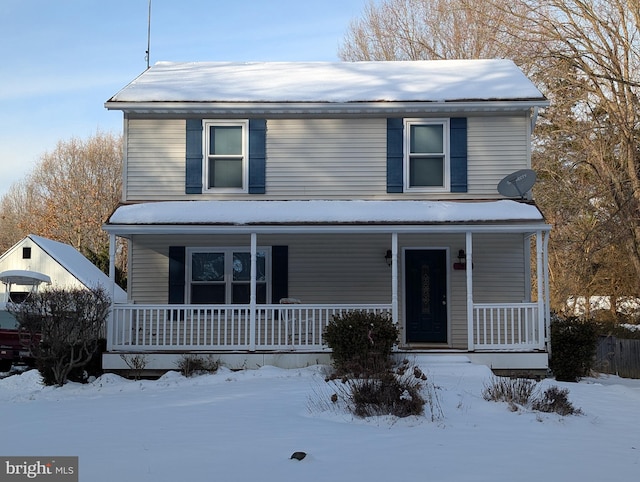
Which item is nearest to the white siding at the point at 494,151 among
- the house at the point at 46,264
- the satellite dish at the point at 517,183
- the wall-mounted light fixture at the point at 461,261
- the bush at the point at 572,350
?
the satellite dish at the point at 517,183

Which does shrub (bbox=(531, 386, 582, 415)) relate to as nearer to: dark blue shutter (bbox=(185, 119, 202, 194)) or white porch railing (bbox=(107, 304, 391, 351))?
white porch railing (bbox=(107, 304, 391, 351))

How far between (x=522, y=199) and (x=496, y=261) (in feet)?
4.74

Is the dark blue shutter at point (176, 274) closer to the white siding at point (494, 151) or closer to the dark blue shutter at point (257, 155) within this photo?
the dark blue shutter at point (257, 155)

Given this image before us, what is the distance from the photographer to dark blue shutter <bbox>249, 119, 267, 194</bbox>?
14398 mm

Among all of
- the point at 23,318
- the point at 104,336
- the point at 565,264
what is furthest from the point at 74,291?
the point at 565,264

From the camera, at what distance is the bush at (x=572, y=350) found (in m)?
12.7

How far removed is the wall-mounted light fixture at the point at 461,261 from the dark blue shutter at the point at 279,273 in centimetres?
352

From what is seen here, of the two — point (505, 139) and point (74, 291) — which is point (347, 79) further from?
point (74, 291)

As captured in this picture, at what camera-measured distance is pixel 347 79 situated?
1575cm

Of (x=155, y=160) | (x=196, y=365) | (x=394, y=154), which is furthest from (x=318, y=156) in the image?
(x=196, y=365)

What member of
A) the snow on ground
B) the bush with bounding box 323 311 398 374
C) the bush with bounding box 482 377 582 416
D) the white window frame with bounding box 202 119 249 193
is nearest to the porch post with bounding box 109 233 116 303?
the white window frame with bounding box 202 119 249 193

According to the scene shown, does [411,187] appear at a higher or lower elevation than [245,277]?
higher

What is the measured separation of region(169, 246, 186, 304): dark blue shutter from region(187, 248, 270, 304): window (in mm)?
156

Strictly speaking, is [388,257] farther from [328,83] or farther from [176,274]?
[176,274]
